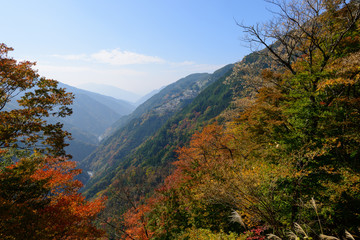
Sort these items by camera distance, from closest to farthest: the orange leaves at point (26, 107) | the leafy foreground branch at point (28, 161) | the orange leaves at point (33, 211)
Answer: the orange leaves at point (33, 211), the leafy foreground branch at point (28, 161), the orange leaves at point (26, 107)

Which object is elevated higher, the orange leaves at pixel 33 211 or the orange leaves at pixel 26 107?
the orange leaves at pixel 26 107

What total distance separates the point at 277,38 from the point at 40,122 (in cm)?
1929

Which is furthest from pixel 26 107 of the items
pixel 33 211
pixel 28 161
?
pixel 33 211

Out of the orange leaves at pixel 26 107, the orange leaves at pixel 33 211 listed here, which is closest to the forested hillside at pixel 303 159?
the orange leaves at pixel 33 211

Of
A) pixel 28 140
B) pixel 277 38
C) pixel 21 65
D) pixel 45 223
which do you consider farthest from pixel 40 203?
pixel 277 38

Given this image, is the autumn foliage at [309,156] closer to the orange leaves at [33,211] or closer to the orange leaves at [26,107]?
the orange leaves at [33,211]

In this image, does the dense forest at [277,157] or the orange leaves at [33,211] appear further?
the dense forest at [277,157]

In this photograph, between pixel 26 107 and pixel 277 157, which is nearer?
pixel 26 107

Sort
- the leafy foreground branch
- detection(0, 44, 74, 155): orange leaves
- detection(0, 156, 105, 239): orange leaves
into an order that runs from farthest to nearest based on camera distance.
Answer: detection(0, 44, 74, 155): orange leaves → the leafy foreground branch → detection(0, 156, 105, 239): orange leaves

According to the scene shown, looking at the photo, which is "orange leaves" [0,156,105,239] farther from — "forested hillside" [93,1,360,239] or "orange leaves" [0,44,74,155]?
"forested hillside" [93,1,360,239]

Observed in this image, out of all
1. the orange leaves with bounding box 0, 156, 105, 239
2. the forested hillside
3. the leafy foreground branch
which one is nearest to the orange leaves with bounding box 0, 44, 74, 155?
the leafy foreground branch

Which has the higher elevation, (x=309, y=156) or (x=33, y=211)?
(x=309, y=156)

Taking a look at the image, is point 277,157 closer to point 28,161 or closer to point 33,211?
point 33,211

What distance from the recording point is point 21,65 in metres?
11.3
